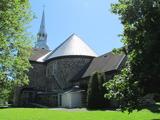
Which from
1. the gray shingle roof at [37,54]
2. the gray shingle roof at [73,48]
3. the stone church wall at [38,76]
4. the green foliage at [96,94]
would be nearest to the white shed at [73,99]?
the green foliage at [96,94]

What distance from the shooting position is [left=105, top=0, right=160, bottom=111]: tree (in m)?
12.8

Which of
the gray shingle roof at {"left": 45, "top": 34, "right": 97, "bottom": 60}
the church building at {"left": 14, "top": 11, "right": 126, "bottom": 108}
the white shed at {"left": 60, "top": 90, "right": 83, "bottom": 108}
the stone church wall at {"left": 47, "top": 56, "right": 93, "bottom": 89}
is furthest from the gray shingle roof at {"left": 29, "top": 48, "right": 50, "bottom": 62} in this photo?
the white shed at {"left": 60, "top": 90, "right": 83, "bottom": 108}

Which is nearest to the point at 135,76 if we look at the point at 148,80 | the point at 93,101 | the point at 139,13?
the point at 148,80

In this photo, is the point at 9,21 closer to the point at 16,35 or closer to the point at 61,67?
the point at 16,35

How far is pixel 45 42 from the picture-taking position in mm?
104312

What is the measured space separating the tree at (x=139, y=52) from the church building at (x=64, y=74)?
33.0 metres

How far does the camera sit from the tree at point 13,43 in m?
19.6

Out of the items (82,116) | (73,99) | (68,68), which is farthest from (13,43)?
(68,68)

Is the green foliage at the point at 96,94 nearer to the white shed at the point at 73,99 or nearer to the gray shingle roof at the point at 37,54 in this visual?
the white shed at the point at 73,99

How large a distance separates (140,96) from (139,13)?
11.2 ft

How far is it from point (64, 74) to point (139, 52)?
148 feet

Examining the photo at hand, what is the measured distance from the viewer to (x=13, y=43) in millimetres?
21031

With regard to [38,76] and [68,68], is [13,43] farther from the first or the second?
[38,76]

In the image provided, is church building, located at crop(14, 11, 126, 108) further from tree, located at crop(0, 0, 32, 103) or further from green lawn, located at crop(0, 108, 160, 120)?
tree, located at crop(0, 0, 32, 103)
